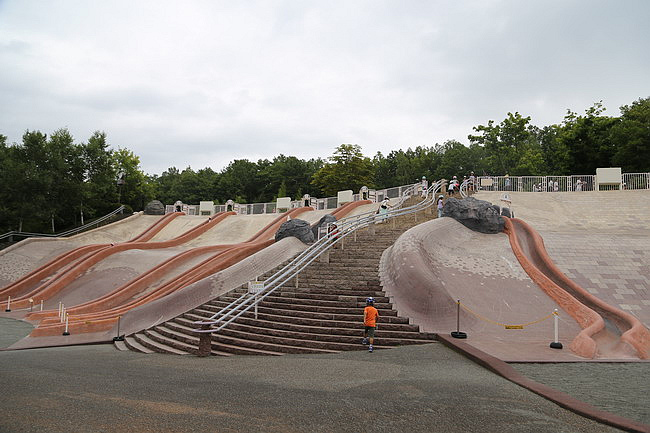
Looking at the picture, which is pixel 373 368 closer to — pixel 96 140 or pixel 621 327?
pixel 621 327

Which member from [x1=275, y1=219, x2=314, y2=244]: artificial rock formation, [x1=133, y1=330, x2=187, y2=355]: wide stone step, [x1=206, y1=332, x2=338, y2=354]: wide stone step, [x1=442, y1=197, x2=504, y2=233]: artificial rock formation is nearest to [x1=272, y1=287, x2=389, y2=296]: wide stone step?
Answer: [x1=206, y1=332, x2=338, y2=354]: wide stone step

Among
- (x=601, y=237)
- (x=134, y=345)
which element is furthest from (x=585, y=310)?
(x=134, y=345)

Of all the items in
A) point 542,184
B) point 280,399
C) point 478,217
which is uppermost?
point 542,184

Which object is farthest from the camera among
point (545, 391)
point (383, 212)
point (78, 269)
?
point (78, 269)

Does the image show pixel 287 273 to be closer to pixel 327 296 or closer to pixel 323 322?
pixel 327 296

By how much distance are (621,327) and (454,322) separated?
157 inches

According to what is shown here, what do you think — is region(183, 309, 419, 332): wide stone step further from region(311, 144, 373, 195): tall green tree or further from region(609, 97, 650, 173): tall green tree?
region(311, 144, 373, 195): tall green tree

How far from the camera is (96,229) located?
1363 inches

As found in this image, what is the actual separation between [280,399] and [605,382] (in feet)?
15.5

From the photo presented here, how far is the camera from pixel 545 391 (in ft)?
18.6

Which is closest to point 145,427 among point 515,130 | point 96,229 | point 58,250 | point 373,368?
point 373,368

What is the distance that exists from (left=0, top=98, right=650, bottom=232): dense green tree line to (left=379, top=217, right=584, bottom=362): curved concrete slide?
26407 mm

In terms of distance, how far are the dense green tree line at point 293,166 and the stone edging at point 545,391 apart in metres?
31.8

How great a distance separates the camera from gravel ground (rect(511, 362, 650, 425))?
17.1 ft
